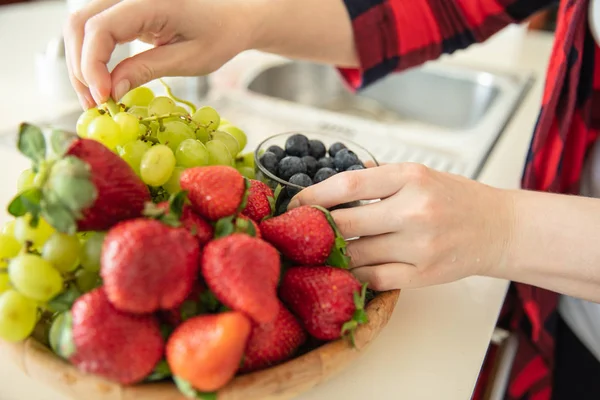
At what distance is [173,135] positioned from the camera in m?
0.65

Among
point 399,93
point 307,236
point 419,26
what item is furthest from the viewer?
point 399,93

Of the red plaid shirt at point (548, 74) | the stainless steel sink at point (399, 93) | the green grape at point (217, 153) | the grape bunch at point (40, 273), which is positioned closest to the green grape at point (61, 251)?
the grape bunch at point (40, 273)

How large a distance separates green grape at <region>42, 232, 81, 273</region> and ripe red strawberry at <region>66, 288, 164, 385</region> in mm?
57

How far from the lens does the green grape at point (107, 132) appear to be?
1.95ft

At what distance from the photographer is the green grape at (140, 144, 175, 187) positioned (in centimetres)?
57

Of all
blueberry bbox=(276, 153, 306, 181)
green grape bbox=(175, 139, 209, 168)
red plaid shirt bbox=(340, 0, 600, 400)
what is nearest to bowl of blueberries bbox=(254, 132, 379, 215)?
blueberry bbox=(276, 153, 306, 181)

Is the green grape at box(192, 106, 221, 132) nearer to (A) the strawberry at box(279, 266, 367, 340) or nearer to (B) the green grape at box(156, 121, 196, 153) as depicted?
(B) the green grape at box(156, 121, 196, 153)

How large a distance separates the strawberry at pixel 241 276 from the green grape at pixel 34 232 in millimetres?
158

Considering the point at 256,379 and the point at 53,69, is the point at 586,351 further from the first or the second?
the point at 53,69

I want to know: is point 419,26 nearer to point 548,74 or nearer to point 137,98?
point 548,74

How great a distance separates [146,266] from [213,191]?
114 mm

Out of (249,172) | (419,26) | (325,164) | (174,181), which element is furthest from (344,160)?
(419,26)

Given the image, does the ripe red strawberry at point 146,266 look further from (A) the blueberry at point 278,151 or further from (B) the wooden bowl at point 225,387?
(A) the blueberry at point 278,151

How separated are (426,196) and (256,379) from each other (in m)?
0.28
